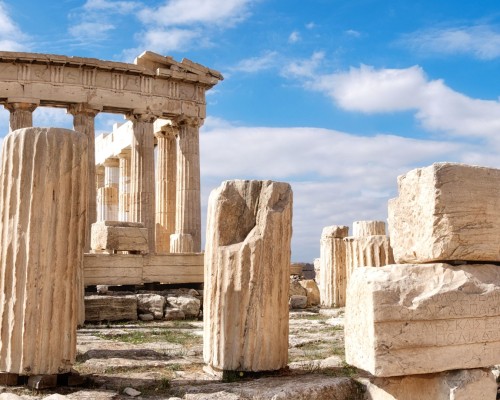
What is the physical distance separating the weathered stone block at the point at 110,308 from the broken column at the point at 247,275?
23.3ft

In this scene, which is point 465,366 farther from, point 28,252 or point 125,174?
point 125,174

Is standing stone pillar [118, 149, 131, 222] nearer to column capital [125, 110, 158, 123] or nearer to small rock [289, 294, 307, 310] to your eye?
column capital [125, 110, 158, 123]

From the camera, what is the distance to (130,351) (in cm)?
833

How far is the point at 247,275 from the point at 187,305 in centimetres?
813

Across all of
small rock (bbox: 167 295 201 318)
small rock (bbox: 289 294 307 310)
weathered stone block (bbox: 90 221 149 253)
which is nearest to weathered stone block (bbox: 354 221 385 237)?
small rock (bbox: 289 294 307 310)

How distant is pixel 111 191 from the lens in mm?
28984

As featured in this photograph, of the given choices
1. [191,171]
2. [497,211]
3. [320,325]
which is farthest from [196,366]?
[191,171]

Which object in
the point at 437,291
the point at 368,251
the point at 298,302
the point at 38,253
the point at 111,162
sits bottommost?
the point at 298,302

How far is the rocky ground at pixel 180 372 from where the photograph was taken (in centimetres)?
537

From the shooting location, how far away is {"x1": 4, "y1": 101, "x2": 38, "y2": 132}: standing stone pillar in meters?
20.5

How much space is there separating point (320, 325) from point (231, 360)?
19.3 feet

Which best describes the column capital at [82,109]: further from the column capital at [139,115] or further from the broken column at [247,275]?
the broken column at [247,275]

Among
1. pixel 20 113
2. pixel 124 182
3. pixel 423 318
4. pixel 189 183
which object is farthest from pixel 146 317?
pixel 124 182

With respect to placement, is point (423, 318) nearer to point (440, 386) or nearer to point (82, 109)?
point (440, 386)
